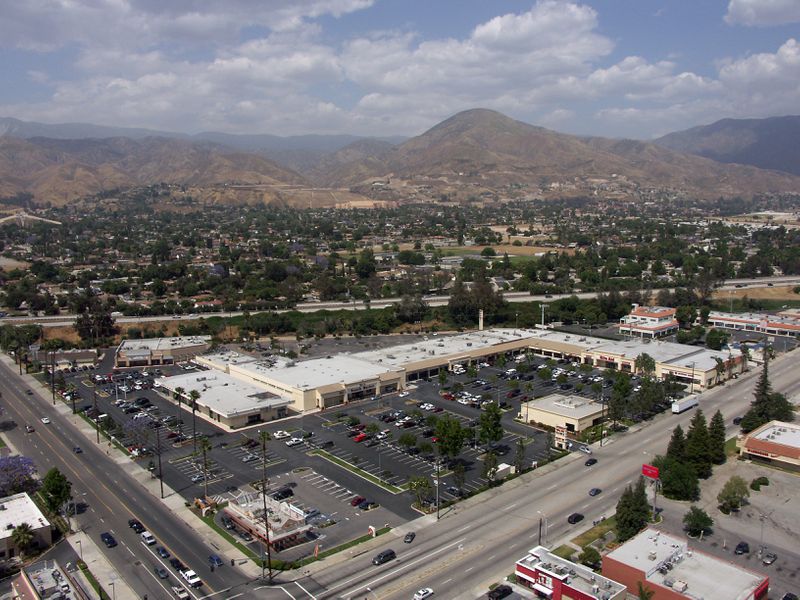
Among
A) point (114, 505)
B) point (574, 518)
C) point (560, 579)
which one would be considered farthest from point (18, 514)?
point (574, 518)

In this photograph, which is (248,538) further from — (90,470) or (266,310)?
(266,310)

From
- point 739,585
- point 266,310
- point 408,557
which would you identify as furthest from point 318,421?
point 266,310

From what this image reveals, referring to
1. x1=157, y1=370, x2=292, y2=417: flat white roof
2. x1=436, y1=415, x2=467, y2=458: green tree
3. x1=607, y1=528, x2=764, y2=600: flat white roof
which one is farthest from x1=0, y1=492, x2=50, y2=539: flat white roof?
x1=607, y1=528, x2=764, y2=600: flat white roof

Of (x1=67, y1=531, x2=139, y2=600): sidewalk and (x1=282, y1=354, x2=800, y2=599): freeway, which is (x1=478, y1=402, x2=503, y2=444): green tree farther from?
(x1=67, y1=531, x2=139, y2=600): sidewalk

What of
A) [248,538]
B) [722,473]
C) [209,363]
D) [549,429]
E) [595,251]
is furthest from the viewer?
[595,251]

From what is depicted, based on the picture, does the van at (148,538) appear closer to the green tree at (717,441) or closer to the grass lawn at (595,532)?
the grass lawn at (595,532)

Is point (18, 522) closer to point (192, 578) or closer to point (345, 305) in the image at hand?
point (192, 578)
